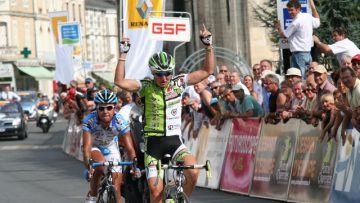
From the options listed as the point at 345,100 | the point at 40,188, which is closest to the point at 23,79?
the point at 40,188

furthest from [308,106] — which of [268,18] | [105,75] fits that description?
[105,75]

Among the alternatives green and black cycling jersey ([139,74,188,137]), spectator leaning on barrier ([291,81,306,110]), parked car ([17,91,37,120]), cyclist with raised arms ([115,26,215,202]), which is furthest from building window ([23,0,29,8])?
green and black cycling jersey ([139,74,188,137])

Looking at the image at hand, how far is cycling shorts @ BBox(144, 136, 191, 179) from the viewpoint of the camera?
12.5 meters

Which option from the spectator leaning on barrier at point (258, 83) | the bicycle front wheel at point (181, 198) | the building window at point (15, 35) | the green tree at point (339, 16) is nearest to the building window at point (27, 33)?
the building window at point (15, 35)

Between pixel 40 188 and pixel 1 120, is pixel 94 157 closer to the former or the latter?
pixel 40 188

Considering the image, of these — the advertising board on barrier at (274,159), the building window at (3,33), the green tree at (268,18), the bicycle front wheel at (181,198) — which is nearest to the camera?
the bicycle front wheel at (181,198)

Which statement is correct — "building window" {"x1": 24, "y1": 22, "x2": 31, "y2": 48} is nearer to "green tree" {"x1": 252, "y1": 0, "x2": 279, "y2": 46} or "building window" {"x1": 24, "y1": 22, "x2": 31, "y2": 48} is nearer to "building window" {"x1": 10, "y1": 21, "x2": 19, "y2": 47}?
"building window" {"x1": 10, "y1": 21, "x2": 19, "y2": 47}

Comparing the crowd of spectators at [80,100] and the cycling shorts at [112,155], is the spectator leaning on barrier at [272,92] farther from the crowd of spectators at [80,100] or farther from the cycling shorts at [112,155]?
the crowd of spectators at [80,100]

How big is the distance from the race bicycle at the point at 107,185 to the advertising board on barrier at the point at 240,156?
230 inches

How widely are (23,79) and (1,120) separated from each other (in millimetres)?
64342

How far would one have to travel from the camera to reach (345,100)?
1463 cm

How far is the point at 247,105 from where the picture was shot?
1922cm

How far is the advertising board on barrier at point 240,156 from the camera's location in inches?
735

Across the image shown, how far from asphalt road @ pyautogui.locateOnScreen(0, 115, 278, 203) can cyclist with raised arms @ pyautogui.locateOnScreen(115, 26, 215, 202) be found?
16.7 feet
